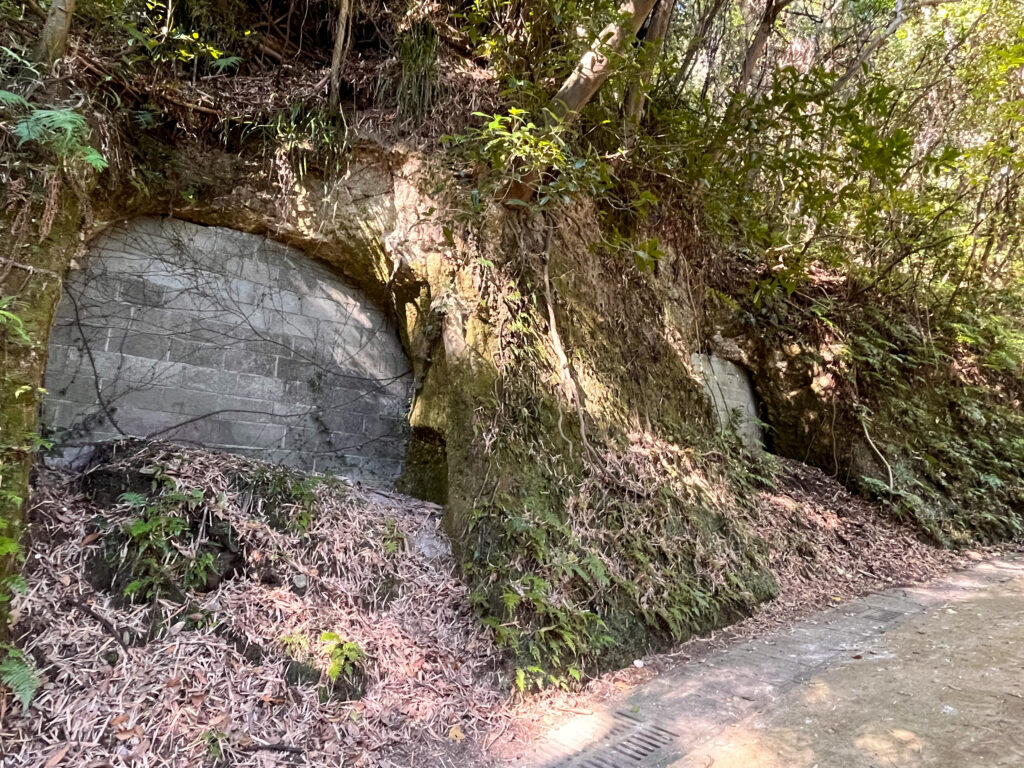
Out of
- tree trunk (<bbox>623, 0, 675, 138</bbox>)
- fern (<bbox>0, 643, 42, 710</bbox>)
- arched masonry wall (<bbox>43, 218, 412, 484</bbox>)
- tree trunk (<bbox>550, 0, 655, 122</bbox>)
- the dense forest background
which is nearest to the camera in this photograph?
fern (<bbox>0, 643, 42, 710</bbox>)

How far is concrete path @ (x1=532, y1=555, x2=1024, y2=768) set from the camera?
2.80 m

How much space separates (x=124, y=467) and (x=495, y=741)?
2652mm

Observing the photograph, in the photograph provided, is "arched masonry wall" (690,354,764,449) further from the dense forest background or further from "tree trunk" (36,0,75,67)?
"tree trunk" (36,0,75,67)

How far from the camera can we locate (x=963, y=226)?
9414 millimetres

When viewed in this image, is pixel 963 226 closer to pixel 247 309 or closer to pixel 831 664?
pixel 831 664

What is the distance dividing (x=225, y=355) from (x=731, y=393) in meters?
6.41

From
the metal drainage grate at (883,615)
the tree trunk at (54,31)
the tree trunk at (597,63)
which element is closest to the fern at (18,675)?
the tree trunk at (54,31)

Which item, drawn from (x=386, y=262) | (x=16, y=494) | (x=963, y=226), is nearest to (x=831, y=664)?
(x=386, y=262)

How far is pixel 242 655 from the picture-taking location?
10.1 feet

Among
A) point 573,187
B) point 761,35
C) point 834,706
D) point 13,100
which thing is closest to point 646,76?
point 573,187

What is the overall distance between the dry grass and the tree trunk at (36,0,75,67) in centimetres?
232

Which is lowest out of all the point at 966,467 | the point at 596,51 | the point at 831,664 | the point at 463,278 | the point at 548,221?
the point at 831,664

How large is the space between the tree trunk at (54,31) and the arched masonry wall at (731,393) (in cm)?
637

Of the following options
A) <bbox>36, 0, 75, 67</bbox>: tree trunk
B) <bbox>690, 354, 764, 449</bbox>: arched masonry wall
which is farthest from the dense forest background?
<bbox>690, 354, 764, 449</bbox>: arched masonry wall
